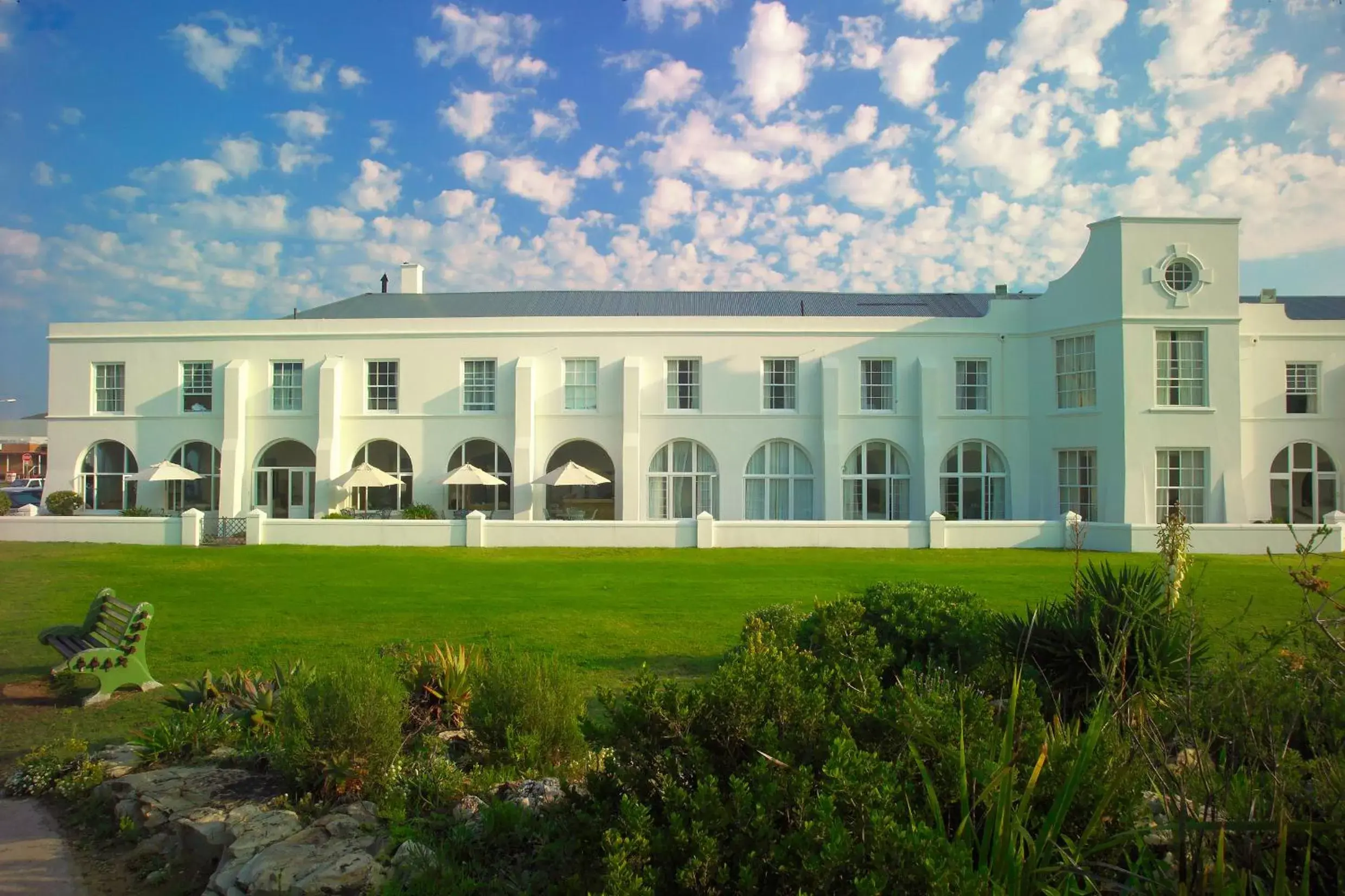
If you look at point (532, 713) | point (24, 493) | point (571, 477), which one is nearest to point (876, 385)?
point (571, 477)

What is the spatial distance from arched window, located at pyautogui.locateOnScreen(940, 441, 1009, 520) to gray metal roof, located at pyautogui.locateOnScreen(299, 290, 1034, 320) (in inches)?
240

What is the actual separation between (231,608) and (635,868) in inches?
447

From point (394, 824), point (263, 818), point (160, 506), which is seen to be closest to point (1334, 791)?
point (394, 824)

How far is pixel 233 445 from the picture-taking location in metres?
27.7

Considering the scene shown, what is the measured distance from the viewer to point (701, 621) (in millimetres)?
11781

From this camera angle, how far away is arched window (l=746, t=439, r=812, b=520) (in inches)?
1083

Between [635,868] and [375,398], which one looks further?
[375,398]

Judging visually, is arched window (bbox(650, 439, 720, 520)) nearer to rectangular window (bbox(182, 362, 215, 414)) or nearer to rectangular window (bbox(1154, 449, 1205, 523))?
rectangular window (bbox(1154, 449, 1205, 523))

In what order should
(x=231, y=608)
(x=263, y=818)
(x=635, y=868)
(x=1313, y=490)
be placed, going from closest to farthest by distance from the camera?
(x=635, y=868) < (x=263, y=818) < (x=231, y=608) < (x=1313, y=490)

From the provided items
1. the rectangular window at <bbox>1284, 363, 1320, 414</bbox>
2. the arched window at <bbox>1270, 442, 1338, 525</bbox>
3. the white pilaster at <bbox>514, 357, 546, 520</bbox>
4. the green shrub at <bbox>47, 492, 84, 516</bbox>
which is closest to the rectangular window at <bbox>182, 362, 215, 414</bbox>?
the green shrub at <bbox>47, 492, 84, 516</bbox>

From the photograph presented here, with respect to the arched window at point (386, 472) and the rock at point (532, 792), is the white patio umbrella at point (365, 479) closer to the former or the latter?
the arched window at point (386, 472)

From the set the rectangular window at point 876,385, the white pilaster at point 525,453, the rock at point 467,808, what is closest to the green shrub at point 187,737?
the rock at point 467,808

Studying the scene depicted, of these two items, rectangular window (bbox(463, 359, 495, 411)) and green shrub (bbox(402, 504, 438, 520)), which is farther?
rectangular window (bbox(463, 359, 495, 411))

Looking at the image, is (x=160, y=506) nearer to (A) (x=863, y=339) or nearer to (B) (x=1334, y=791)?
(A) (x=863, y=339)
